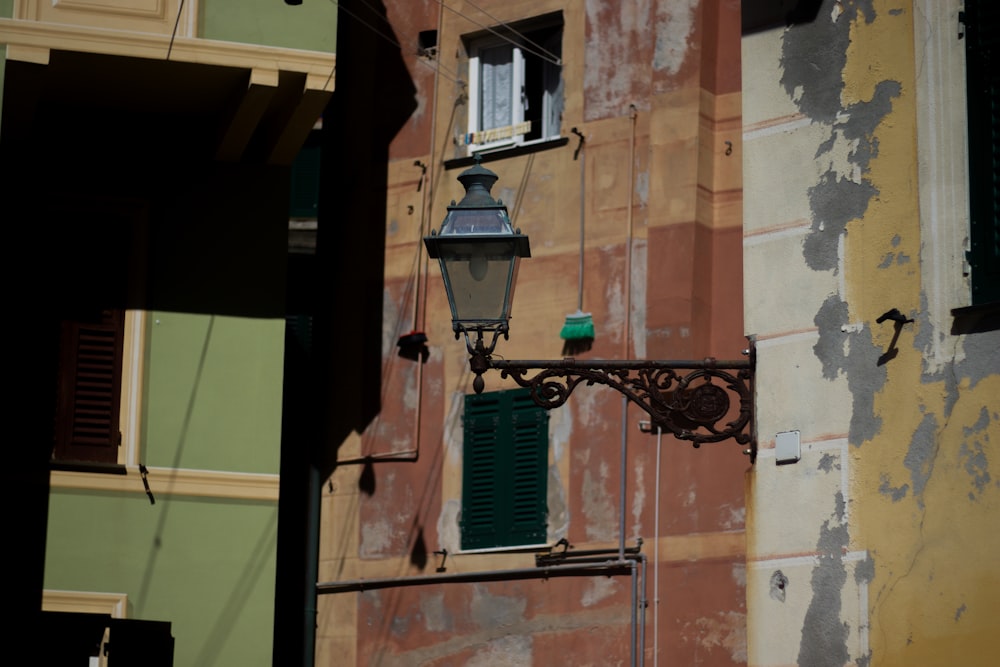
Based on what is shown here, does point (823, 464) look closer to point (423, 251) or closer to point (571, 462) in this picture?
point (571, 462)

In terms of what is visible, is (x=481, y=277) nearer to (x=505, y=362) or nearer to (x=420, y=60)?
(x=505, y=362)

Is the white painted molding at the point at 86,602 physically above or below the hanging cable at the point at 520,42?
below

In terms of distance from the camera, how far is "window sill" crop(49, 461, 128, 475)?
15.6 m

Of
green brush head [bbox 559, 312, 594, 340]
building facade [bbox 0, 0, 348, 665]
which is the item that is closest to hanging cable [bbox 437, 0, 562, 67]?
green brush head [bbox 559, 312, 594, 340]

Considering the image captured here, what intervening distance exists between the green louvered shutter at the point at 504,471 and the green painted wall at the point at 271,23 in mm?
3899

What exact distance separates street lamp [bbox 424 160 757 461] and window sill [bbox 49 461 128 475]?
23.4ft

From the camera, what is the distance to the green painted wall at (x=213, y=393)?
16.1 m

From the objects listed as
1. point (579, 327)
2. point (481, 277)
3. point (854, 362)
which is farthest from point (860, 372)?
point (579, 327)

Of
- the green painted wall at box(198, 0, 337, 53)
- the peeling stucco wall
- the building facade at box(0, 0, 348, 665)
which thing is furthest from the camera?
the green painted wall at box(198, 0, 337, 53)

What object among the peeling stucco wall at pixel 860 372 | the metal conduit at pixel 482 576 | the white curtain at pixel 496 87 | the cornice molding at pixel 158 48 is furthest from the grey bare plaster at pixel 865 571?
the white curtain at pixel 496 87

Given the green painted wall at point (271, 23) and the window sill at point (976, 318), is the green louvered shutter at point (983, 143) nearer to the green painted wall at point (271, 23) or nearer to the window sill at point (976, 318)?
the window sill at point (976, 318)

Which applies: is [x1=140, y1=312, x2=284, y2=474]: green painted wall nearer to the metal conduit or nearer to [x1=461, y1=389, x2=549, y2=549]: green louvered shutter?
[x1=461, y1=389, x2=549, y2=549]: green louvered shutter

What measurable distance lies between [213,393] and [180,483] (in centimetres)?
83

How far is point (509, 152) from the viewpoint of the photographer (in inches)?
729
